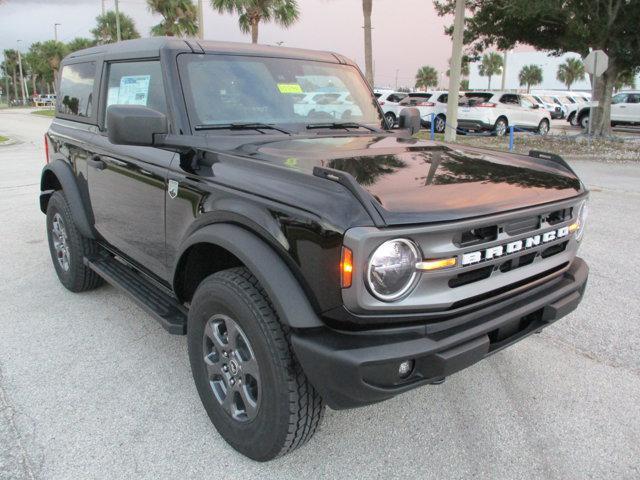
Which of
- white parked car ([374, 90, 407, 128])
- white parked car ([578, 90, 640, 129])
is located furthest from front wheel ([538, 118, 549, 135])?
white parked car ([374, 90, 407, 128])

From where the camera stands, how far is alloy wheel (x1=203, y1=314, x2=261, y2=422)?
2338 millimetres

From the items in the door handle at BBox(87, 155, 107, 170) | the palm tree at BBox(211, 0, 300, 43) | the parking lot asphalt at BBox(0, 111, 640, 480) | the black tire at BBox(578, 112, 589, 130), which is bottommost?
the parking lot asphalt at BBox(0, 111, 640, 480)

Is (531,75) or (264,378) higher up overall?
(531,75)

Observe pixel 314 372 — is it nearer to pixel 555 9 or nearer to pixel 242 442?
pixel 242 442

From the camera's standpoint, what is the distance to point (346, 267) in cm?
190

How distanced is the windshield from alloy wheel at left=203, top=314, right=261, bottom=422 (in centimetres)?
Answer: 118

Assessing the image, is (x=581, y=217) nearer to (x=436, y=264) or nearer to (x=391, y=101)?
(x=436, y=264)

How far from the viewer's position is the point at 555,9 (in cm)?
1534

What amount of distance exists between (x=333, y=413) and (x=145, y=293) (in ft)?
4.38

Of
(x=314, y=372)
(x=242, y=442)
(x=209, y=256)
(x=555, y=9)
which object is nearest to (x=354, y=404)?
(x=314, y=372)

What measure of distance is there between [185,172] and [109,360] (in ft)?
4.67

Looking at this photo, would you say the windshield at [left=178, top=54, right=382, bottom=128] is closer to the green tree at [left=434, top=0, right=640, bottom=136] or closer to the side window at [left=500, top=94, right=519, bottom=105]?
the green tree at [left=434, top=0, right=640, bottom=136]

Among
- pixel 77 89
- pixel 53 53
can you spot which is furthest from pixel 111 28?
pixel 77 89

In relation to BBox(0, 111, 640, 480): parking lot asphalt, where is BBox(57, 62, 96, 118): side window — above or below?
above
